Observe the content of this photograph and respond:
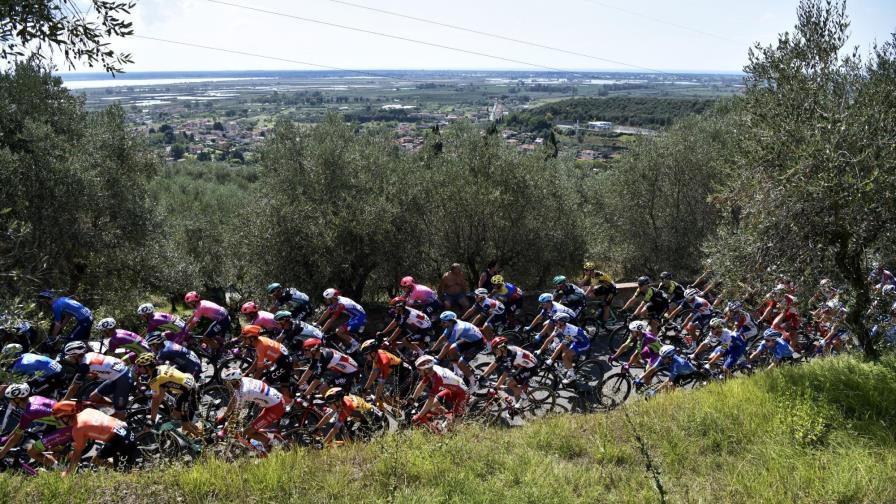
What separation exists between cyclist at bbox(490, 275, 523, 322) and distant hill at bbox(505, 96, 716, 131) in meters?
91.5

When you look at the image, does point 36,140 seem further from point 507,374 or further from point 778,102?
point 778,102

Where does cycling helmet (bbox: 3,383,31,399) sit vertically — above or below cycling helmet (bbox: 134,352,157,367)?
above

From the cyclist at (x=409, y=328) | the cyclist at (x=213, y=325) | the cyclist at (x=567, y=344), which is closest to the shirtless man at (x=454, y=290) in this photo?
the cyclist at (x=409, y=328)

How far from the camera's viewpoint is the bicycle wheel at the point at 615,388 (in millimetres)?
9852

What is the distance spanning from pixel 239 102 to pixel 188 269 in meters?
182

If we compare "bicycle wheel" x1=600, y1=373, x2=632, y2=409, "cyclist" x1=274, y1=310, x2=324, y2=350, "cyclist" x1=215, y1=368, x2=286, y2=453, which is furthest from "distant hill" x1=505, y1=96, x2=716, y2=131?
"cyclist" x1=215, y1=368, x2=286, y2=453

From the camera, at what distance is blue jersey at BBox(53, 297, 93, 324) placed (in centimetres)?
986

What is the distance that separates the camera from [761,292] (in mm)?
9180

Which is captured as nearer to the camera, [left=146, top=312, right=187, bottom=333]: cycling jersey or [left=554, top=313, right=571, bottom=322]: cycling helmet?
[left=146, top=312, right=187, bottom=333]: cycling jersey

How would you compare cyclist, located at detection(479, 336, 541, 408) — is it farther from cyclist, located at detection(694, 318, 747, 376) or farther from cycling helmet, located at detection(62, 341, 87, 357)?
cycling helmet, located at detection(62, 341, 87, 357)

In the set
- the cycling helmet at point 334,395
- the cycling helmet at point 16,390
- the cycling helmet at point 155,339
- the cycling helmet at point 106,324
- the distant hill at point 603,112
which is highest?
the distant hill at point 603,112

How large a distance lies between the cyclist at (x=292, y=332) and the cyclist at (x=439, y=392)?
2.71m

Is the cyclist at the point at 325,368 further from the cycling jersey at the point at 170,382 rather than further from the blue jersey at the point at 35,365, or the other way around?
the blue jersey at the point at 35,365

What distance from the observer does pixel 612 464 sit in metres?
6.34
